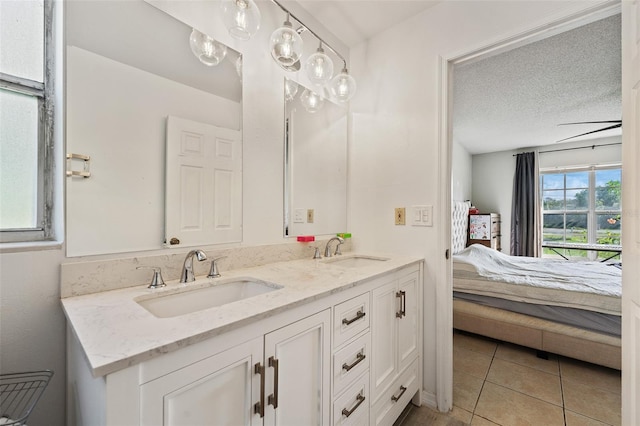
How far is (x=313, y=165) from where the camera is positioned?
6.08 feet

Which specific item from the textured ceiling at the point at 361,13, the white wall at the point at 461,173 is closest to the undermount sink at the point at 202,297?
the textured ceiling at the point at 361,13

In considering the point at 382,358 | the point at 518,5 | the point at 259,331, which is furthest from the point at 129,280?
the point at 518,5

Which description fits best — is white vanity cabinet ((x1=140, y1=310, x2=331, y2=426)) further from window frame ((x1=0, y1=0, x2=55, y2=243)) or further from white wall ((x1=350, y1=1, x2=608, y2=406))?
white wall ((x1=350, y1=1, x2=608, y2=406))

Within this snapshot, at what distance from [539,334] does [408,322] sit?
4.95ft

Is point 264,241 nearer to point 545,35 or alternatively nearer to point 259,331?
point 259,331

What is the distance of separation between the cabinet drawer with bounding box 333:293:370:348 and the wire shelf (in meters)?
0.88

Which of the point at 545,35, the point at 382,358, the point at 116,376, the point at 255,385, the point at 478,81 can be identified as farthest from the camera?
the point at 478,81

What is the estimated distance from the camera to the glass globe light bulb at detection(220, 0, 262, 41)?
1.17 metres

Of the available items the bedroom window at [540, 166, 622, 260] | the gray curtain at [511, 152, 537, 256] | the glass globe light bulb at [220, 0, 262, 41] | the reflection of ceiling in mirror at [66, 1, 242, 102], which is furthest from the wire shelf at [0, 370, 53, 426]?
the bedroom window at [540, 166, 622, 260]

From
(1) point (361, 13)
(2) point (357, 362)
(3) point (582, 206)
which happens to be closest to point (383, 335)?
(2) point (357, 362)

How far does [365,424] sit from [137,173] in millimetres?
1415

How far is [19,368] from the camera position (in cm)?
82

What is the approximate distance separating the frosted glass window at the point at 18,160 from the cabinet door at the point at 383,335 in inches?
52.1

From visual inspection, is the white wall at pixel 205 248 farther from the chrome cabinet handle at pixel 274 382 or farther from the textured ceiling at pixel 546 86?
the textured ceiling at pixel 546 86
